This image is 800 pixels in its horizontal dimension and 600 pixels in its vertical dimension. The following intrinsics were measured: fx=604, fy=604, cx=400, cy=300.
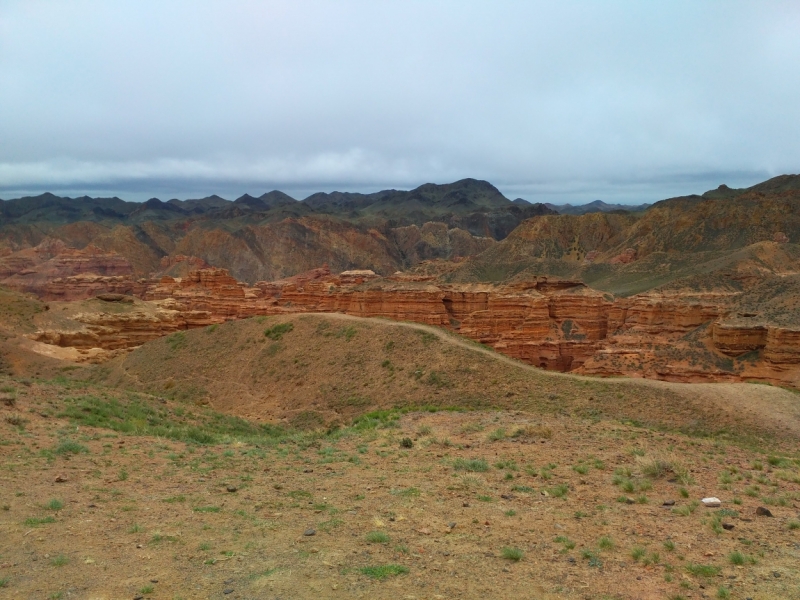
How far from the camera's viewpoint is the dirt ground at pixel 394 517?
7.41 metres

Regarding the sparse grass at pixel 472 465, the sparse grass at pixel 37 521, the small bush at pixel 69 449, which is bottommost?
the sparse grass at pixel 472 465

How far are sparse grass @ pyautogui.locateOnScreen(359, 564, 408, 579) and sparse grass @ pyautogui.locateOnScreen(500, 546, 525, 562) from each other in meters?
1.40

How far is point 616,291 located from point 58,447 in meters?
64.2

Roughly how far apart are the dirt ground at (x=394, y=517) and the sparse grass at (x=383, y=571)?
0.9 inches

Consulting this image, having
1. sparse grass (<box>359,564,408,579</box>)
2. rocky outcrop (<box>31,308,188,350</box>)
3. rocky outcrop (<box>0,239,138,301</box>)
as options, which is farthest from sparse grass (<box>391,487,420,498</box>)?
rocky outcrop (<box>0,239,138,301</box>)

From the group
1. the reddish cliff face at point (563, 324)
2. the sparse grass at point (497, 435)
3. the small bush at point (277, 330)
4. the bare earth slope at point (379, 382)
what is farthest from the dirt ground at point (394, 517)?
the reddish cliff face at point (563, 324)

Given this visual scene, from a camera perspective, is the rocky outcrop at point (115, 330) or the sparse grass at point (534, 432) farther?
the rocky outcrop at point (115, 330)

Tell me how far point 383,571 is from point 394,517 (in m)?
2.01

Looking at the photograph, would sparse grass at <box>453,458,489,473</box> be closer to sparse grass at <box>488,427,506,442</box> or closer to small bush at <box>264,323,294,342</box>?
sparse grass at <box>488,427,506,442</box>

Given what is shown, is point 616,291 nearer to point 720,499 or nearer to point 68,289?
point 720,499

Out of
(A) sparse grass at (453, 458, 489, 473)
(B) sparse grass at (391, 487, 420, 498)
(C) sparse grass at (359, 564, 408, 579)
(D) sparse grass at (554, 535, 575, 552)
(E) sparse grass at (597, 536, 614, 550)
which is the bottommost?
(A) sparse grass at (453, 458, 489, 473)

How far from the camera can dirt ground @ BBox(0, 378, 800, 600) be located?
741cm

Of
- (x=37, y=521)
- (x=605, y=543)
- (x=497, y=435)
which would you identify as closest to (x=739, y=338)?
(x=497, y=435)

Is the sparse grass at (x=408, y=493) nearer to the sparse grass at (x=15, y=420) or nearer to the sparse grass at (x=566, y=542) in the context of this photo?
the sparse grass at (x=566, y=542)
